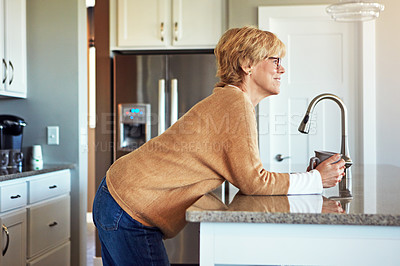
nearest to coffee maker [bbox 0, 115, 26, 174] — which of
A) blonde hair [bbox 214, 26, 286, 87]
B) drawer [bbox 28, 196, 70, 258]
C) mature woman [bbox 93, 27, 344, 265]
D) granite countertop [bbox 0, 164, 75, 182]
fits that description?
granite countertop [bbox 0, 164, 75, 182]

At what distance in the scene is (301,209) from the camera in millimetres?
1106

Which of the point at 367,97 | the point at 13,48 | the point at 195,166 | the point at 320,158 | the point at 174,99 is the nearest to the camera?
the point at 195,166

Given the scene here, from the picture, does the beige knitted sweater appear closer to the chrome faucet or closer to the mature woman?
the mature woman

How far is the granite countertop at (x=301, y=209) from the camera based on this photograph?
105cm

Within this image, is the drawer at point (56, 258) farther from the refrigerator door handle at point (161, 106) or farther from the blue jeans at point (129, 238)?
the blue jeans at point (129, 238)

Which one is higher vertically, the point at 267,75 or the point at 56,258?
the point at 267,75

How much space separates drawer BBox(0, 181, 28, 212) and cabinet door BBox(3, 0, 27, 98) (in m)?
0.73

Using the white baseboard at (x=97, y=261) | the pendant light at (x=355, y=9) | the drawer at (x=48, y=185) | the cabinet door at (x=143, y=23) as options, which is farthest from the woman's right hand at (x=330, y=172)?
the white baseboard at (x=97, y=261)

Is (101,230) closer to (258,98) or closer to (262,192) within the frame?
(262,192)

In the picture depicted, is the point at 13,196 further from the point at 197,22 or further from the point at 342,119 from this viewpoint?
the point at 197,22

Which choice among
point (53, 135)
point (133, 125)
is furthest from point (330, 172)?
point (133, 125)

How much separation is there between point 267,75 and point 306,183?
38 centimetres

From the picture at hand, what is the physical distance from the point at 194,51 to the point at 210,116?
2.47 meters

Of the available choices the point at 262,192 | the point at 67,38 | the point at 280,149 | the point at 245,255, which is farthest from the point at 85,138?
the point at 245,255
